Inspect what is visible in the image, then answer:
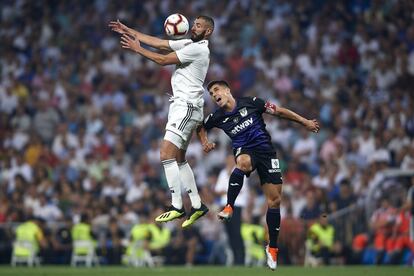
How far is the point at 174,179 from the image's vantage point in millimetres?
15188

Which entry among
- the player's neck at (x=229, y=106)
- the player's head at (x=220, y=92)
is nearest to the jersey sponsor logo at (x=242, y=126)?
the player's neck at (x=229, y=106)

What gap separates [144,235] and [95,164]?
3547mm

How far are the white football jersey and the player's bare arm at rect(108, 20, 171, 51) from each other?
0.16m

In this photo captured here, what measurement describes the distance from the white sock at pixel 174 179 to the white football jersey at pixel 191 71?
91cm

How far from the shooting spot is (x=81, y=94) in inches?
1093

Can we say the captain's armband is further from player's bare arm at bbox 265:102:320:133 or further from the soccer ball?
the soccer ball

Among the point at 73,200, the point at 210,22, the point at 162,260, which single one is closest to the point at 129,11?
the point at 73,200

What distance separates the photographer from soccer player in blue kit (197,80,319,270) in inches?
607

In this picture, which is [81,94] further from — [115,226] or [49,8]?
[115,226]

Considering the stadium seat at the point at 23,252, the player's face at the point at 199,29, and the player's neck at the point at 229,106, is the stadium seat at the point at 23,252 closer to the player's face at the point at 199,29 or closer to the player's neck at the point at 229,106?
the player's neck at the point at 229,106

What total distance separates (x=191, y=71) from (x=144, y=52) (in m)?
0.92

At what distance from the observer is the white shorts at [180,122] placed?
15109 millimetres

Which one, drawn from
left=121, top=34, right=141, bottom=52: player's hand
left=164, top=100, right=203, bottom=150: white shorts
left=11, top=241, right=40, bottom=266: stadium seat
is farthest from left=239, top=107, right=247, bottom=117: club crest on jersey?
left=11, top=241, right=40, bottom=266: stadium seat

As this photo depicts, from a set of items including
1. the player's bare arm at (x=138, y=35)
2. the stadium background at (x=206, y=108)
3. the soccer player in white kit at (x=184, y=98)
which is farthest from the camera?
the stadium background at (x=206, y=108)
